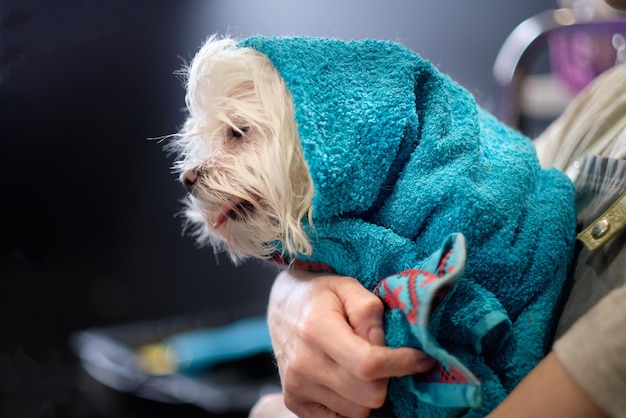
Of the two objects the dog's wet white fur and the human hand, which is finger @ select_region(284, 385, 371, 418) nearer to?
the human hand

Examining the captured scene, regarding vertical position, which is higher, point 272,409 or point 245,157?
point 245,157

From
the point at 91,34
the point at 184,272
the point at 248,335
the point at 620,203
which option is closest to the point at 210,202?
the point at 620,203

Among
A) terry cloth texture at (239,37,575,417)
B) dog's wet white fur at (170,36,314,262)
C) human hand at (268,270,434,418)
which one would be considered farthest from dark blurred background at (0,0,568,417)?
human hand at (268,270,434,418)

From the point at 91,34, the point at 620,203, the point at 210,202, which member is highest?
the point at 620,203

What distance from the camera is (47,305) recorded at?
1669 mm

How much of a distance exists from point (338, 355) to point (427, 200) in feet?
0.53

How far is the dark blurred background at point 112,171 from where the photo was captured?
1.42 meters

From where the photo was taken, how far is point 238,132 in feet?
2.29

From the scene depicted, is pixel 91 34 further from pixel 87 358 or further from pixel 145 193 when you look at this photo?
pixel 87 358

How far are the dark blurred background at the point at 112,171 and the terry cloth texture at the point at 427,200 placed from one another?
2.12 ft

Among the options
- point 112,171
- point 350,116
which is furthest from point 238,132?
point 112,171

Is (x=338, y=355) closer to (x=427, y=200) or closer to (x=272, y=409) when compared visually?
(x=427, y=200)

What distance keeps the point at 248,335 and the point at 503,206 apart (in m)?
1.21

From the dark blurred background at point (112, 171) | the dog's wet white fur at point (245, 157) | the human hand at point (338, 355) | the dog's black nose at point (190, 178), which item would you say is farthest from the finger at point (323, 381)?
the dark blurred background at point (112, 171)
